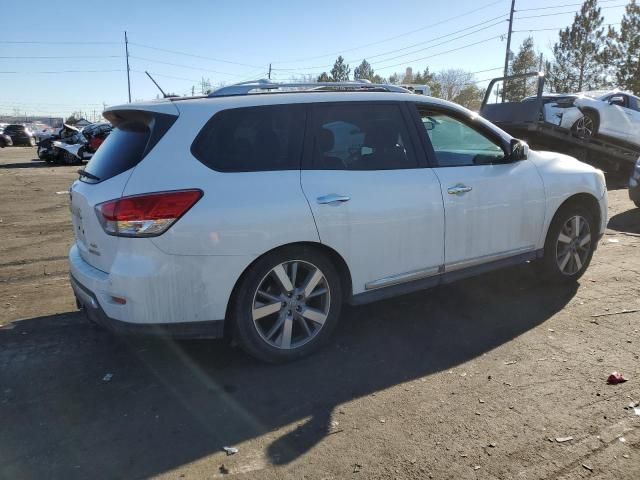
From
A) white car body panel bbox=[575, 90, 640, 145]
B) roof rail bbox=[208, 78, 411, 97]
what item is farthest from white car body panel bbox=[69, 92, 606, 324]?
white car body panel bbox=[575, 90, 640, 145]

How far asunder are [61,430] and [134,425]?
0.40m

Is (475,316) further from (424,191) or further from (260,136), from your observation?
(260,136)

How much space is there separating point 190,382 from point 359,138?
6.87 ft

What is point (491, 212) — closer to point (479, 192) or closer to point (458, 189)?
point (479, 192)

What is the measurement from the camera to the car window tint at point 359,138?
3.66 metres

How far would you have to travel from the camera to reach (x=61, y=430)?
9.48ft

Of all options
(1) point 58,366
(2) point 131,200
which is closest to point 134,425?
(1) point 58,366

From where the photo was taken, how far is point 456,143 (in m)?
4.44

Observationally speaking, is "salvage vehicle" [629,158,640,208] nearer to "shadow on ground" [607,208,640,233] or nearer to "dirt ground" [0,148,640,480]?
"shadow on ground" [607,208,640,233]

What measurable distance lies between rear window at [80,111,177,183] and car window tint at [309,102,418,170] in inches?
40.3

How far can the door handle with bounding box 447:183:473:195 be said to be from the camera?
13.2 ft

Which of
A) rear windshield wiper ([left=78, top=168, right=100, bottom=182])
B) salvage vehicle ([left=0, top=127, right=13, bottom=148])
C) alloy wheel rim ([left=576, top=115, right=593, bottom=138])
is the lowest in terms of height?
salvage vehicle ([left=0, top=127, right=13, bottom=148])

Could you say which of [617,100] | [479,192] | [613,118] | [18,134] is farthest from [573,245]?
[18,134]

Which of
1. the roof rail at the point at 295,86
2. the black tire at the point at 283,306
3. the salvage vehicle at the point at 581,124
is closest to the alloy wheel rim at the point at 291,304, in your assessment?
the black tire at the point at 283,306
